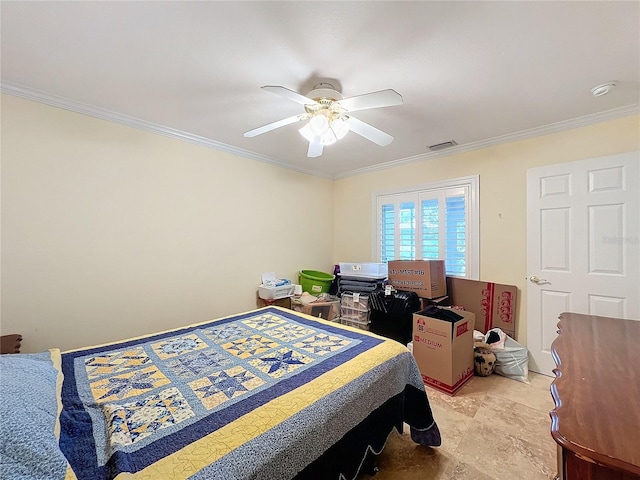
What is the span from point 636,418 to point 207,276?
3.02 meters

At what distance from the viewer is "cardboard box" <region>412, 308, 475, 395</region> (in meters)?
2.25

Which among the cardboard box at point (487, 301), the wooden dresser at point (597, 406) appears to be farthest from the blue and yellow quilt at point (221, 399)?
the cardboard box at point (487, 301)

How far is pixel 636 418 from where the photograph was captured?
29.2 inches

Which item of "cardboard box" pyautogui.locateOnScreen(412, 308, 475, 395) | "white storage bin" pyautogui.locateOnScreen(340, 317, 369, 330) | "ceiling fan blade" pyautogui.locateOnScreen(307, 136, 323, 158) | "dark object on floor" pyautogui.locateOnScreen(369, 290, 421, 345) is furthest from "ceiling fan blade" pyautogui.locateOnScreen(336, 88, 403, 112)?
"white storage bin" pyautogui.locateOnScreen(340, 317, 369, 330)

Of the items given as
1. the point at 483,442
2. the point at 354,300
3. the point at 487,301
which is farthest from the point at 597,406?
the point at 354,300

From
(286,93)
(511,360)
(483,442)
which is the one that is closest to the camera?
(286,93)

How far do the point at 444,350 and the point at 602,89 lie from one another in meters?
2.25

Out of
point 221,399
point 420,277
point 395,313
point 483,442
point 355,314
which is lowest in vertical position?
point 483,442

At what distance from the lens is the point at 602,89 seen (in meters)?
1.84

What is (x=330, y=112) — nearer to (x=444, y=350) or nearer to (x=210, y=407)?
(x=210, y=407)

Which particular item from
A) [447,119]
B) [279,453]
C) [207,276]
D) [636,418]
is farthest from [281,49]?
[207,276]

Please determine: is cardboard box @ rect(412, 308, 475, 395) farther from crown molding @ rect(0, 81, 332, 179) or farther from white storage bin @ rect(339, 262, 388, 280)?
crown molding @ rect(0, 81, 332, 179)

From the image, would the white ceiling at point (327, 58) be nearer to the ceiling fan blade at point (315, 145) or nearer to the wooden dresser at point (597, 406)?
the ceiling fan blade at point (315, 145)

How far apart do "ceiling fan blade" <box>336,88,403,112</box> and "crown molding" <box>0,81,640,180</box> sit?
183 centimetres
